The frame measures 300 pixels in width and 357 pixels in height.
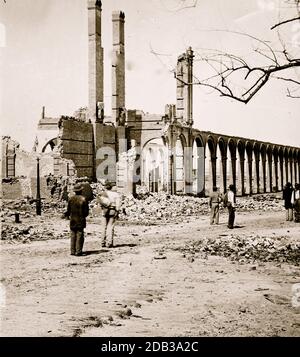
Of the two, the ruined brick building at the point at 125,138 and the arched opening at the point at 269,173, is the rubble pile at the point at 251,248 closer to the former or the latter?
the ruined brick building at the point at 125,138

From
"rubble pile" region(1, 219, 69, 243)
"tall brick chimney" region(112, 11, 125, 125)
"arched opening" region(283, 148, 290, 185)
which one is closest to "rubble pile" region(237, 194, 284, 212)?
"tall brick chimney" region(112, 11, 125, 125)

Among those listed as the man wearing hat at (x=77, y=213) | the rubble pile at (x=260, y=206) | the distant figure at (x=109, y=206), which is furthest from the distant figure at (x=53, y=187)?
the man wearing hat at (x=77, y=213)

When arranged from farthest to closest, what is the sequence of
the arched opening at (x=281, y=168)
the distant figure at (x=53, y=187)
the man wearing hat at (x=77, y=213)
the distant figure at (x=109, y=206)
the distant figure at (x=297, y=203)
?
the arched opening at (x=281, y=168)
the distant figure at (x=53, y=187)
the distant figure at (x=297, y=203)
the distant figure at (x=109, y=206)
the man wearing hat at (x=77, y=213)

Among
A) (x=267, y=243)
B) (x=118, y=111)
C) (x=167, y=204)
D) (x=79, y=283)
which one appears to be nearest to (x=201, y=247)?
(x=267, y=243)

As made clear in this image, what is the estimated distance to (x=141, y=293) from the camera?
21.2 ft

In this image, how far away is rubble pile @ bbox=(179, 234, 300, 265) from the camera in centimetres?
933

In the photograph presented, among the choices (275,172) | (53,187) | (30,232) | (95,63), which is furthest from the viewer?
(275,172)

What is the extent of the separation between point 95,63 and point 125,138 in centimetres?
561

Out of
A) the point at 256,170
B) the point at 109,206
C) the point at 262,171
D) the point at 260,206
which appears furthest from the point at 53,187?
the point at 262,171

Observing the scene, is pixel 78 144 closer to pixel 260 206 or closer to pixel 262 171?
pixel 260 206

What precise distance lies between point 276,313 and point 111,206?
501cm

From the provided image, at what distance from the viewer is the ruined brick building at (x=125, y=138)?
2685cm

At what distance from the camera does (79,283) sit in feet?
22.8

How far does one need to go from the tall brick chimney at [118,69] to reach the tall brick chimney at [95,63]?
6.28 ft
